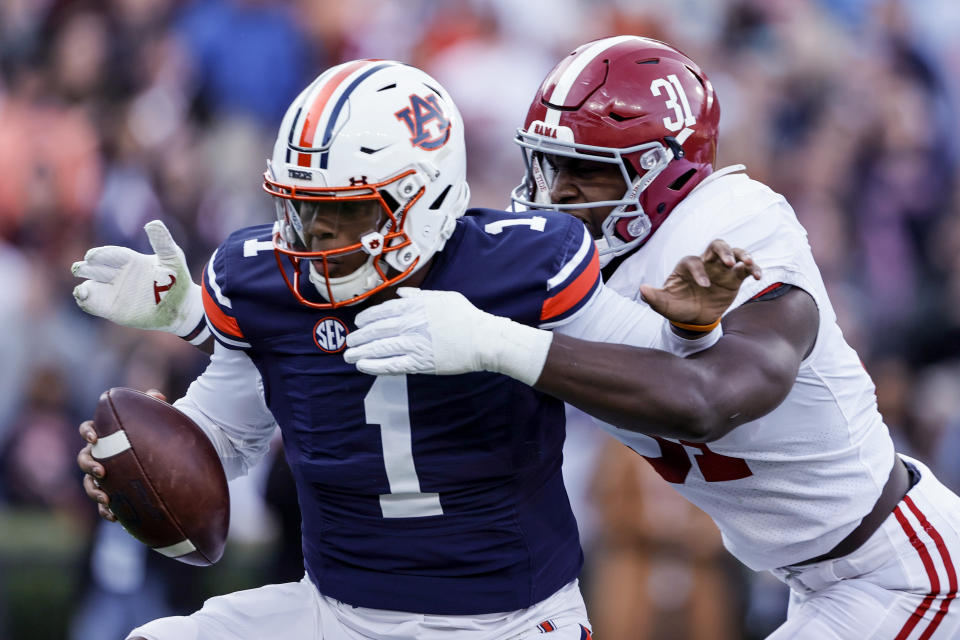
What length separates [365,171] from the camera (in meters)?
2.52

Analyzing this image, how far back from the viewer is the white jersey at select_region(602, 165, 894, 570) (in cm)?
281

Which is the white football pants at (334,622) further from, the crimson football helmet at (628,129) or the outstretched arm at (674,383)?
the crimson football helmet at (628,129)

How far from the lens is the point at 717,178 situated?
3.04 meters

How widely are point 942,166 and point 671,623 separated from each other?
2.95 metres

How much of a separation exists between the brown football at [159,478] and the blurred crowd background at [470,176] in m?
2.35

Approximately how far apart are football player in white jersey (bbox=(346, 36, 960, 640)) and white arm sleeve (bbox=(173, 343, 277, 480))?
2.60 ft

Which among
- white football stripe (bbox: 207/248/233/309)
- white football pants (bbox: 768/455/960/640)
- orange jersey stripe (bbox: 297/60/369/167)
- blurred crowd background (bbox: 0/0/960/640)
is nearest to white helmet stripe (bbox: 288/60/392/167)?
orange jersey stripe (bbox: 297/60/369/167)

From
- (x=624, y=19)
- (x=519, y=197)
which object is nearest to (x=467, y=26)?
(x=624, y=19)

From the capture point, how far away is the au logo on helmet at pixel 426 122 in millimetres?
2598

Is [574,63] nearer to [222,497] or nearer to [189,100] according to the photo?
[222,497]

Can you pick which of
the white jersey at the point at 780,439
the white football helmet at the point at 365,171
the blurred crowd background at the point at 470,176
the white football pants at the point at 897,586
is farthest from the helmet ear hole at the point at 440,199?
the blurred crowd background at the point at 470,176

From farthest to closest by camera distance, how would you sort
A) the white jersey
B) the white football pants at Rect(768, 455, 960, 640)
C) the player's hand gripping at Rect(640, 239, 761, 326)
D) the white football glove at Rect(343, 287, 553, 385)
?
the white football pants at Rect(768, 455, 960, 640) → the white jersey → the player's hand gripping at Rect(640, 239, 761, 326) → the white football glove at Rect(343, 287, 553, 385)

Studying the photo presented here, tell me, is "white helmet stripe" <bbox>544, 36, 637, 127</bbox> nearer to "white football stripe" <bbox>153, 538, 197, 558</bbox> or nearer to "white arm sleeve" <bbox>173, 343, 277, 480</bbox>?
"white arm sleeve" <bbox>173, 343, 277, 480</bbox>

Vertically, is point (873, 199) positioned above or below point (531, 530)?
below
